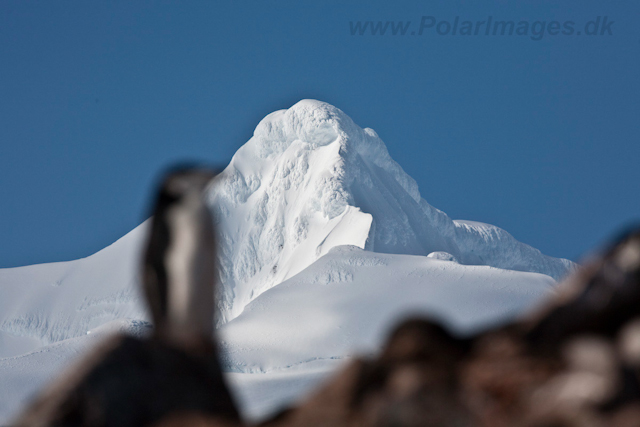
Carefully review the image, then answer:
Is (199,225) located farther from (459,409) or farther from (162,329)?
(459,409)

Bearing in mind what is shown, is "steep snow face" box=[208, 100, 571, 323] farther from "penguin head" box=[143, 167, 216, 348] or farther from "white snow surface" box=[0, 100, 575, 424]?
"penguin head" box=[143, 167, 216, 348]

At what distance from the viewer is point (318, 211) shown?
118ft

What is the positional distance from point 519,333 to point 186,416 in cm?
112

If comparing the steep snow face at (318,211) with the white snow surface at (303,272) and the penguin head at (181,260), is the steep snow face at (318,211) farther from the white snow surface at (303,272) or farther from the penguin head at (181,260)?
the penguin head at (181,260)

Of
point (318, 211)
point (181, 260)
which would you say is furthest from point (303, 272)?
point (181, 260)

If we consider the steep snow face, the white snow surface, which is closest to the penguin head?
A: the white snow surface

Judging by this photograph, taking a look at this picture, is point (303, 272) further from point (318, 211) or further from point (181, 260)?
point (181, 260)

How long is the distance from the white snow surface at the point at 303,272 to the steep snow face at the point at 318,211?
8 cm

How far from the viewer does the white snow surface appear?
1897 centimetres

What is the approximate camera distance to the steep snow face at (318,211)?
33938 mm

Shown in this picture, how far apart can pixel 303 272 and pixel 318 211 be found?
12.7 meters

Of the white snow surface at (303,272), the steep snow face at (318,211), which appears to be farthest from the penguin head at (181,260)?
the steep snow face at (318,211)

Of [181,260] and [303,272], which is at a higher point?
[181,260]

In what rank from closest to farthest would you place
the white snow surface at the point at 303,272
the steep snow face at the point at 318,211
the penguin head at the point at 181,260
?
the penguin head at the point at 181,260 < the white snow surface at the point at 303,272 < the steep snow face at the point at 318,211
